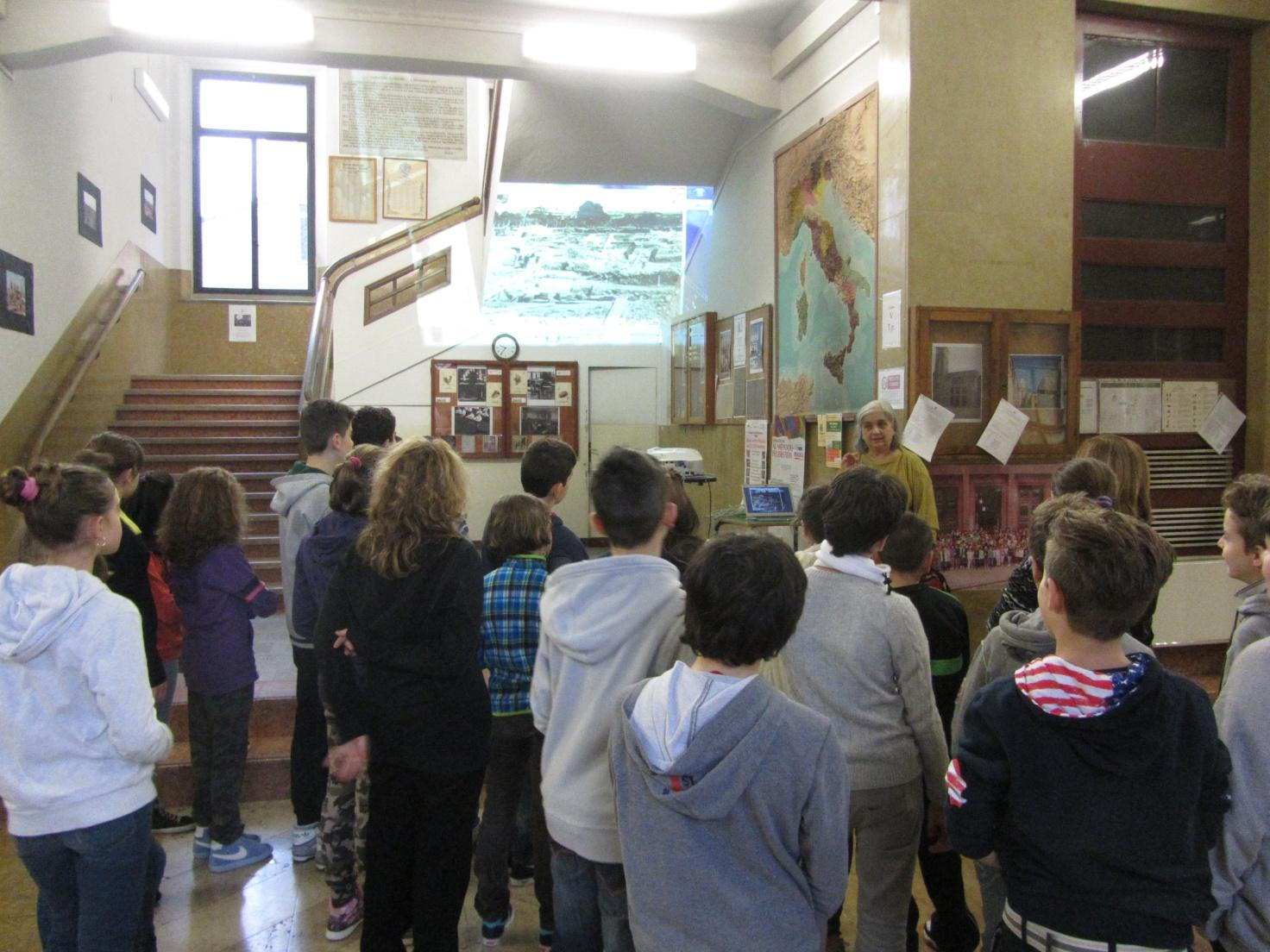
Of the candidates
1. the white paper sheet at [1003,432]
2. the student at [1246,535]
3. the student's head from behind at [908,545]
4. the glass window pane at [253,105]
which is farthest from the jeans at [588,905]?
the glass window pane at [253,105]

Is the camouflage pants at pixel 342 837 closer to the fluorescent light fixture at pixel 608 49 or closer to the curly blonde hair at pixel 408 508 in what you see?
the curly blonde hair at pixel 408 508

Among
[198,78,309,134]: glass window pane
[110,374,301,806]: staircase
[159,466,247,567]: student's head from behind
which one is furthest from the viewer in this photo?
[198,78,309,134]: glass window pane

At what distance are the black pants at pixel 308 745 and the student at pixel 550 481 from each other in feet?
2.30

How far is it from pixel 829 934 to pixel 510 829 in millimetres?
847

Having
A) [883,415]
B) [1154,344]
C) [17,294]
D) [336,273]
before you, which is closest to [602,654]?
[883,415]

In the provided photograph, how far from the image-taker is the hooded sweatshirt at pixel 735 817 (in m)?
1.23

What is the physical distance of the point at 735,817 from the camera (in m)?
1.25

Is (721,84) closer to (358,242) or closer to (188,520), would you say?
(188,520)

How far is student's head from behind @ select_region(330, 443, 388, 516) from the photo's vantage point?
237 cm

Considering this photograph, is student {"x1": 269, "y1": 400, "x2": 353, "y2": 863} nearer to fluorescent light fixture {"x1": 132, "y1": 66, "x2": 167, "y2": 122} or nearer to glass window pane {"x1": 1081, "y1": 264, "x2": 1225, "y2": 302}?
glass window pane {"x1": 1081, "y1": 264, "x2": 1225, "y2": 302}

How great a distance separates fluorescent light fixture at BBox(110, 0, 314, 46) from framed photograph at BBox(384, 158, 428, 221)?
566cm

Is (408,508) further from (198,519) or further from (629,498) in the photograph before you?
(198,519)

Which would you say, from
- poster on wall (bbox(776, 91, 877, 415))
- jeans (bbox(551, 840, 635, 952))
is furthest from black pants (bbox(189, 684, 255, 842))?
poster on wall (bbox(776, 91, 877, 415))

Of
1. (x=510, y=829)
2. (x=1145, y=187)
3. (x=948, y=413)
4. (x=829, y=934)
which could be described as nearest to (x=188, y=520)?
(x=510, y=829)
